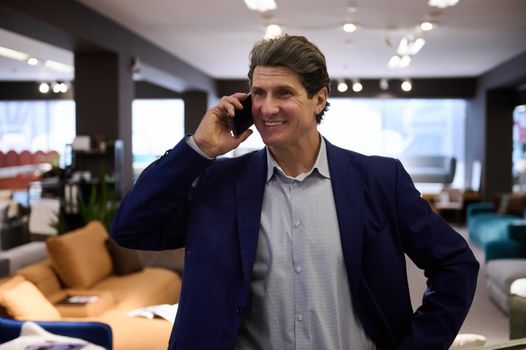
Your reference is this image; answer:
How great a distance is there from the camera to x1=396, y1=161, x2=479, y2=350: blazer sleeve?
4.66 feet

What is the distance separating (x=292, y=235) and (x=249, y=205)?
0.12 m

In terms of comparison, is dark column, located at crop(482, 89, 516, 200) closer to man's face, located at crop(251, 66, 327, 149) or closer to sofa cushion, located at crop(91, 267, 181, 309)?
sofa cushion, located at crop(91, 267, 181, 309)

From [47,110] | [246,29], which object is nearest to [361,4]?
[246,29]

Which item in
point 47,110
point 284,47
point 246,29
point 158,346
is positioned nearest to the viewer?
point 284,47

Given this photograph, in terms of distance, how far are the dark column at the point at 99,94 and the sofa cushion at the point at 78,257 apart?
2.99m

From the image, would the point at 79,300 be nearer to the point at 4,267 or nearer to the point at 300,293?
the point at 4,267

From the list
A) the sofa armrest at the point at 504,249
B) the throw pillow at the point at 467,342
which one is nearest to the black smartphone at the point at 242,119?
the throw pillow at the point at 467,342

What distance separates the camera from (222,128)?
1.44 meters

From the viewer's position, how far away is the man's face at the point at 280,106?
1.37 meters

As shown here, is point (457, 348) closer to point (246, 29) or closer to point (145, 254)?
point (145, 254)

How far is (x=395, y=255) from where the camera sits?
1.41 m

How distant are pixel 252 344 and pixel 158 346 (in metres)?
2.43

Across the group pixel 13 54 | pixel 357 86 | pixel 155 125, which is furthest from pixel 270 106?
pixel 155 125

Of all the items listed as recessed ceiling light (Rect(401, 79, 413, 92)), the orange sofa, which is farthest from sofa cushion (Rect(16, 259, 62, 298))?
recessed ceiling light (Rect(401, 79, 413, 92))
